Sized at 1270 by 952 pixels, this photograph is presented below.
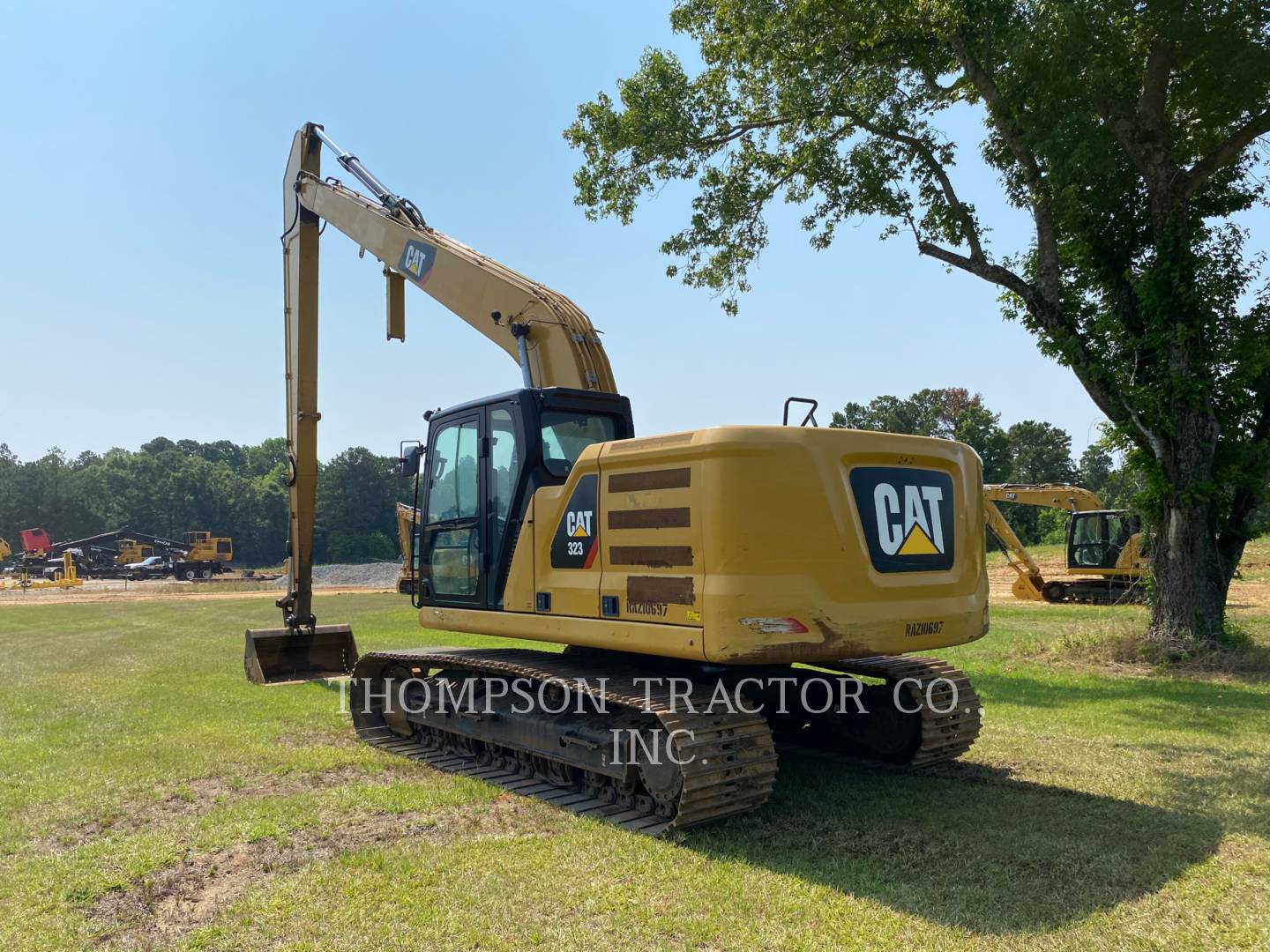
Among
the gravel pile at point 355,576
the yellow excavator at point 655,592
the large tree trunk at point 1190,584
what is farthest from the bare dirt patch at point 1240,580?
the gravel pile at point 355,576

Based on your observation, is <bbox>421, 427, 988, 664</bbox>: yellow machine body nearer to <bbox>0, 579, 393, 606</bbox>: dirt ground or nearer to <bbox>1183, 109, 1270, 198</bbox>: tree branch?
<bbox>1183, 109, 1270, 198</bbox>: tree branch

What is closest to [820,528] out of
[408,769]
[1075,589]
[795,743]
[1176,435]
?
[795,743]

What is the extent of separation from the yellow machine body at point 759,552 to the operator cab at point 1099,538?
2009 centimetres

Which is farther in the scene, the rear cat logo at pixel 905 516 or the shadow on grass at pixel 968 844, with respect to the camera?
the rear cat logo at pixel 905 516

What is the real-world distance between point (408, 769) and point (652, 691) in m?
2.42

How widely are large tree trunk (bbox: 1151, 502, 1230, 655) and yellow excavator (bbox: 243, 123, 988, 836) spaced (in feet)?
24.5

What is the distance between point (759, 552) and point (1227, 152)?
36.4ft

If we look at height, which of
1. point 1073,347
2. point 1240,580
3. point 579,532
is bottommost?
point 1240,580

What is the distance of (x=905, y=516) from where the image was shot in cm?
583

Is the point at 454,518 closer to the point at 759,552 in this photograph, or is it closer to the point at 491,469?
the point at 491,469

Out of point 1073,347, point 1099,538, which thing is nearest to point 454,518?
point 1073,347

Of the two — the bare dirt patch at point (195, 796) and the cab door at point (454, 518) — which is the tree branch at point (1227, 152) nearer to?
the cab door at point (454, 518)

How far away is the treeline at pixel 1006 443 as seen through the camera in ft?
177

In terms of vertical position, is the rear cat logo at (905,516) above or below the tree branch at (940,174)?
below
